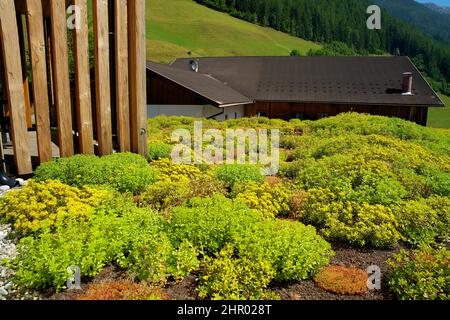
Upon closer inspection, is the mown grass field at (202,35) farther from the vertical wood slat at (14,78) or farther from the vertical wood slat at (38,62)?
the vertical wood slat at (14,78)

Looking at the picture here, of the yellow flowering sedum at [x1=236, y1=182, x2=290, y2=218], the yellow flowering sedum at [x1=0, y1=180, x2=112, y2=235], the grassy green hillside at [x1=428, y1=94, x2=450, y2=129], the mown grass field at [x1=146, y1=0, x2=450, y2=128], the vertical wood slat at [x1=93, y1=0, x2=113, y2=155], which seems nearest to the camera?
the yellow flowering sedum at [x1=0, y1=180, x2=112, y2=235]

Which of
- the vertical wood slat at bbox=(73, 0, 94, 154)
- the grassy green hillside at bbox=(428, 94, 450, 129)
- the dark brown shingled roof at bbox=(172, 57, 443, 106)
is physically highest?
the vertical wood slat at bbox=(73, 0, 94, 154)

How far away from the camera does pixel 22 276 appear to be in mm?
3676

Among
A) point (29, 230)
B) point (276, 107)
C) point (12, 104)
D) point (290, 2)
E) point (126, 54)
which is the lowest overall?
point (276, 107)

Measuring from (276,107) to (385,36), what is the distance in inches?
3589

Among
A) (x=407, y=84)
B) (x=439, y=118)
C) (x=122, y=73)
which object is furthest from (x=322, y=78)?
(x=439, y=118)

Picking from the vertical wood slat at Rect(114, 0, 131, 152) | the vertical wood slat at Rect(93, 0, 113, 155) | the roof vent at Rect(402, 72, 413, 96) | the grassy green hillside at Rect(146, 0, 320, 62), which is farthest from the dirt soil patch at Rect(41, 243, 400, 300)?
the grassy green hillside at Rect(146, 0, 320, 62)

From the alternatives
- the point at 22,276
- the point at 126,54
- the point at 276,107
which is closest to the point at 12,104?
the point at 126,54

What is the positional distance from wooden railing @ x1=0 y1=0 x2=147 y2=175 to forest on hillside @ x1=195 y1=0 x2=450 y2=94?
99.1 meters

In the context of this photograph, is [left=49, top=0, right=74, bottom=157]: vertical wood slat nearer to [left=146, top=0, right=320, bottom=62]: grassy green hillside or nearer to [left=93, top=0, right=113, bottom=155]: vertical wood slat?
[left=93, top=0, right=113, bottom=155]: vertical wood slat

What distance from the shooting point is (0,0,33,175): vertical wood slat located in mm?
6055

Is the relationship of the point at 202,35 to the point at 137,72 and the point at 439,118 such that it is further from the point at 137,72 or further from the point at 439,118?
the point at 137,72

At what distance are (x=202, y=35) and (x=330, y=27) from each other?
136ft
